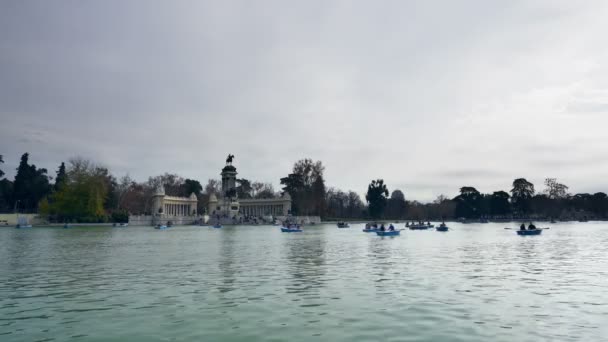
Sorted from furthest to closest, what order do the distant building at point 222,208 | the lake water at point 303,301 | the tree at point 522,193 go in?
the tree at point 522,193, the distant building at point 222,208, the lake water at point 303,301

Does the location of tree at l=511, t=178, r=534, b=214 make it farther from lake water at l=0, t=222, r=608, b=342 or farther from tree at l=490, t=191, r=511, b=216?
lake water at l=0, t=222, r=608, b=342

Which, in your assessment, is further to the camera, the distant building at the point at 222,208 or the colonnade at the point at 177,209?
the colonnade at the point at 177,209

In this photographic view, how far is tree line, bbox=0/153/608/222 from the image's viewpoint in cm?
10506

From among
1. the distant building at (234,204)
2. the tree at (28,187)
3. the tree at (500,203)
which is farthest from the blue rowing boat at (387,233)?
the tree at (500,203)

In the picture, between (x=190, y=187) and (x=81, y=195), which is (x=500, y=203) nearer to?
(x=190, y=187)

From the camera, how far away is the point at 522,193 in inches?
6900

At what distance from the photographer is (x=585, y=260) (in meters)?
30.3

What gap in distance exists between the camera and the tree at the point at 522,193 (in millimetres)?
173750

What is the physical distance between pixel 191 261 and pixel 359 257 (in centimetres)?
1132

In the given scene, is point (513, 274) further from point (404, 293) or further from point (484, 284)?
point (404, 293)

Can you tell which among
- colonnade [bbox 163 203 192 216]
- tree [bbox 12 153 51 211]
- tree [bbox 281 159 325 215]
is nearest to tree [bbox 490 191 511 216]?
tree [bbox 281 159 325 215]

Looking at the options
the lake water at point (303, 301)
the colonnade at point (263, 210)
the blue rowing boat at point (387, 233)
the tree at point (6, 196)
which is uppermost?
the tree at point (6, 196)

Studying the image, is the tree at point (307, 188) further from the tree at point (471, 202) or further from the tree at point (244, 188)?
the tree at point (471, 202)

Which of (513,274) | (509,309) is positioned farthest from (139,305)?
(513,274)
